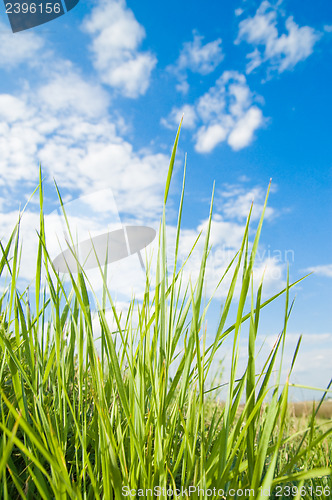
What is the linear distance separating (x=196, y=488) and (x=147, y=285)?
17.6 inches

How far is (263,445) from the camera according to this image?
27.5 inches

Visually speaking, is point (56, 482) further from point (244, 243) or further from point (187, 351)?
point (244, 243)

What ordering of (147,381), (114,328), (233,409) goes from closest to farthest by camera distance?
(233,409)
(147,381)
(114,328)

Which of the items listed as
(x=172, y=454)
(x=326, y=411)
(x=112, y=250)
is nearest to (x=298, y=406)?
(x=326, y=411)

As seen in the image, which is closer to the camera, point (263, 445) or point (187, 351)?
point (263, 445)

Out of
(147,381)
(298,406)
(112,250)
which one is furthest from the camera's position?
(298,406)

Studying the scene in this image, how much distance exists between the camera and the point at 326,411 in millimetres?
5375

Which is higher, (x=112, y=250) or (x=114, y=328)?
Result: (x=112, y=250)

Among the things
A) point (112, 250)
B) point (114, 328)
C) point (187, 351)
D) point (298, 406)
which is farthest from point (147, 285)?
point (298, 406)

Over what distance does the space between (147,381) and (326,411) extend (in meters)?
5.17

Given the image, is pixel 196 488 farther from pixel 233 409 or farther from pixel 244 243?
pixel 244 243

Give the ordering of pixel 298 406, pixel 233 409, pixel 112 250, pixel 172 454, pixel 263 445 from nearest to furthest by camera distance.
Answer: pixel 263 445
pixel 233 409
pixel 172 454
pixel 112 250
pixel 298 406

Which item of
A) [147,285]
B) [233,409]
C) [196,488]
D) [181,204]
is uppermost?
[181,204]

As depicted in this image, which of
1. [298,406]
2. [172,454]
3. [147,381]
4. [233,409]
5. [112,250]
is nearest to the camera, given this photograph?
[233,409]
